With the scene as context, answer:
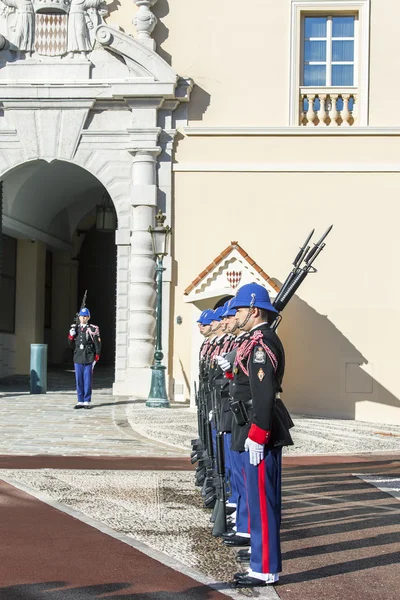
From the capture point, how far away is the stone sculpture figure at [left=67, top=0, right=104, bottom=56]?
23.3 metres

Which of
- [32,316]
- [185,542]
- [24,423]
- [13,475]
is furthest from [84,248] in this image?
[185,542]

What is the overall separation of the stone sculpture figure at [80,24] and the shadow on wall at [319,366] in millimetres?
7079

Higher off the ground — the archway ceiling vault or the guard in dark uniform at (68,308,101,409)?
the archway ceiling vault

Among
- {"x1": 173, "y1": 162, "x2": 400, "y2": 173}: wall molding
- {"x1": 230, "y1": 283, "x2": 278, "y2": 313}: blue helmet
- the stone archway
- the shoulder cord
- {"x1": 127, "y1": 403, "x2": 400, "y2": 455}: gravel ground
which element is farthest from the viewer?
{"x1": 173, "y1": 162, "x2": 400, "y2": 173}: wall molding

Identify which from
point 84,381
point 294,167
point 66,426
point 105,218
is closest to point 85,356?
point 84,381

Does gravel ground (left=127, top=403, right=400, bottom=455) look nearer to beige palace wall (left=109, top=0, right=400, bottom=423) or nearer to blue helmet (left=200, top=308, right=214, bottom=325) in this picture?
beige palace wall (left=109, top=0, right=400, bottom=423)

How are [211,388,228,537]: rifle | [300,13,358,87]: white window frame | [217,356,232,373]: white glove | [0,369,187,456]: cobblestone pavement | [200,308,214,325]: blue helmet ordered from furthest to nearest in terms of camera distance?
[300,13,358,87]: white window frame → [0,369,187,456]: cobblestone pavement → [200,308,214,325]: blue helmet → [211,388,228,537]: rifle → [217,356,232,373]: white glove

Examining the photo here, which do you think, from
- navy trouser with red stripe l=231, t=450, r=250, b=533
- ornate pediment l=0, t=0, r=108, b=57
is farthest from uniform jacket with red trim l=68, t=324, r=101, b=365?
navy trouser with red stripe l=231, t=450, r=250, b=533

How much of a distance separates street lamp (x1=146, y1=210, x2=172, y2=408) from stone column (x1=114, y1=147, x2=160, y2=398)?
2.18 feet

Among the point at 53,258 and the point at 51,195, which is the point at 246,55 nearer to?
the point at 51,195

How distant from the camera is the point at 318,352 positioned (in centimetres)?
2273

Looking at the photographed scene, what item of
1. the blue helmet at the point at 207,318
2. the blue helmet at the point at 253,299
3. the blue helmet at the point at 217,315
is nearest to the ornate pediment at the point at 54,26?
the blue helmet at the point at 207,318

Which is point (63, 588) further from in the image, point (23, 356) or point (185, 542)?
point (23, 356)

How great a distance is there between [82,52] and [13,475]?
13864mm
